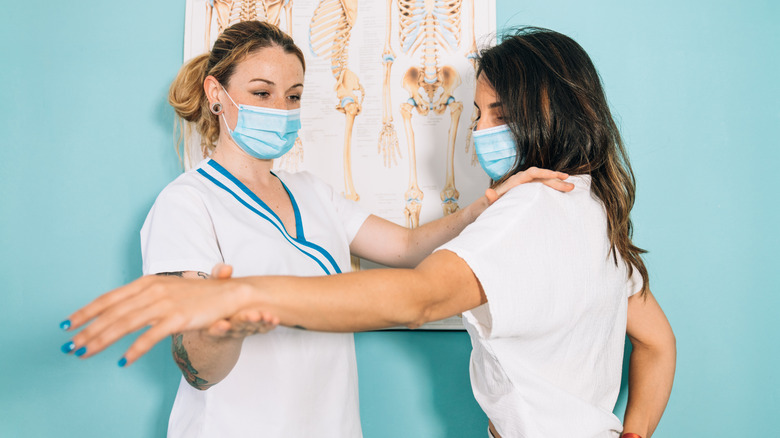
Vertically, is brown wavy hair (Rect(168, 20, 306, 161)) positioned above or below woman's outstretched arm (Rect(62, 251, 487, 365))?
above

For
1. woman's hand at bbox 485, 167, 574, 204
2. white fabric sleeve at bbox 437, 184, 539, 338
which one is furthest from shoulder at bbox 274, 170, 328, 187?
white fabric sleeve at bbox 437, 184, 539, 338

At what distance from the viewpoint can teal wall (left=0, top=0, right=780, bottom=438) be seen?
134 centimetres

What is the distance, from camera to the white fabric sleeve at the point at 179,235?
97 centimetres

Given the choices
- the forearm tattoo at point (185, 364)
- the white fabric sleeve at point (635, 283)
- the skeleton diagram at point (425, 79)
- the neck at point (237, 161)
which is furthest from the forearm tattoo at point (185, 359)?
the white fabric sleeve at point (635, 283)

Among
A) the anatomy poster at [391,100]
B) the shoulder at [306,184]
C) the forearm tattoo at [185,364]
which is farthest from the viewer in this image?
the anatomy poster at [391,100]

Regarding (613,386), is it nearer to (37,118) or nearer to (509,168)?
(509,168)

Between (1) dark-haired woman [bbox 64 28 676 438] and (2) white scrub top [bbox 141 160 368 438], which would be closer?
(1) dark-haired woman [bbox 64 28 676 438]

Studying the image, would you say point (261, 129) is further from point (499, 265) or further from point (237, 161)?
point (499, 265)

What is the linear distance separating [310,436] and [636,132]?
108cm

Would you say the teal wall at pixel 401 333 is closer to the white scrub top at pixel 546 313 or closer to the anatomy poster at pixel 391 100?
the anatomy poster at pixel 391 100

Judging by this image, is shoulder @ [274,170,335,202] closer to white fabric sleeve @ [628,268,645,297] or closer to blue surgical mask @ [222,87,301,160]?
blue surgical mask @ [222,87,301,160]

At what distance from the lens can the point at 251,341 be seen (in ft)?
→ 3.48

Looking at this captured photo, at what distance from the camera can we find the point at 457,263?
0.68 metres

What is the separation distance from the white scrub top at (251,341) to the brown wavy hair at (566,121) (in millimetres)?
508
